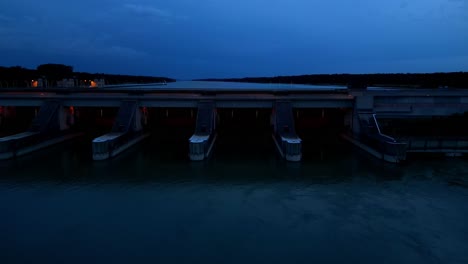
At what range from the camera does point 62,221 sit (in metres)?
16.2

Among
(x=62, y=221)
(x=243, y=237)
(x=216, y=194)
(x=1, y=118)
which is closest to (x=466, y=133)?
(x=216, y=194)

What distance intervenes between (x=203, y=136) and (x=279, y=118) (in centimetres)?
773

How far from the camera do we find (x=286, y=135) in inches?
1188

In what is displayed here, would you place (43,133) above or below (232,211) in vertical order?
above

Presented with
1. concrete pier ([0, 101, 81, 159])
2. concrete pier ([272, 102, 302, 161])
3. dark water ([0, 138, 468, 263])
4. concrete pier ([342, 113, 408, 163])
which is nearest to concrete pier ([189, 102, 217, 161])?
dark water ([0, 138, 468, 263])

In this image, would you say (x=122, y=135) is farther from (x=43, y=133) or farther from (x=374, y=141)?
(x=374, y=141)

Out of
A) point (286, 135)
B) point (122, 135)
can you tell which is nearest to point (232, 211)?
point (286, 135)

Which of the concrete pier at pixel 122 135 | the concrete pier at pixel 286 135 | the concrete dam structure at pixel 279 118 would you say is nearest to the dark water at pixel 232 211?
the concrete pier at pixel 286 135

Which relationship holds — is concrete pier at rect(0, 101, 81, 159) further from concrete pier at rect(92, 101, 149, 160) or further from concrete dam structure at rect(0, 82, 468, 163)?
concrete pier at rect(92, 101, 149, 160)

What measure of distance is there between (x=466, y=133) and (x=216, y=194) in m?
25.2

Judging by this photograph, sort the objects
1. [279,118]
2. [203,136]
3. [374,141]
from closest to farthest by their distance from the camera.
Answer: [374,141] < [203,136] < [279,118]

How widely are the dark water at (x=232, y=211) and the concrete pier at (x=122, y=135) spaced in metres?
1.21

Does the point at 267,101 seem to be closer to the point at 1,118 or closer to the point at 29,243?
the point at 29,243

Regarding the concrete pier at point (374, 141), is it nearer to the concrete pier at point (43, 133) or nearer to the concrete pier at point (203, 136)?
the concrete pier at point (203, 136)
